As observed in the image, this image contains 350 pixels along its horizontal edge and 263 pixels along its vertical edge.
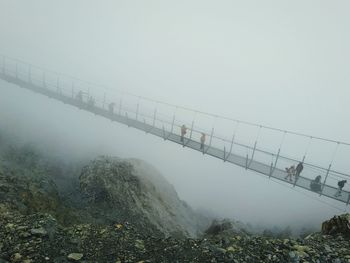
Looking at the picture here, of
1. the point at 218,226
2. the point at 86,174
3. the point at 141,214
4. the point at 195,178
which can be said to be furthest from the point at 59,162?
the point at 195,178

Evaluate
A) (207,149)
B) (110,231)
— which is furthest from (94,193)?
(110,231)

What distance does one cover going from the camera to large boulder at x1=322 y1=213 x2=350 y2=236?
11258 mm

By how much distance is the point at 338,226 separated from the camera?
11609 millimetres

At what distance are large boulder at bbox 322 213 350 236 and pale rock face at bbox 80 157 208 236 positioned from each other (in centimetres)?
932

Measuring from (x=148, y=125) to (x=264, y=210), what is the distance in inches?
1483

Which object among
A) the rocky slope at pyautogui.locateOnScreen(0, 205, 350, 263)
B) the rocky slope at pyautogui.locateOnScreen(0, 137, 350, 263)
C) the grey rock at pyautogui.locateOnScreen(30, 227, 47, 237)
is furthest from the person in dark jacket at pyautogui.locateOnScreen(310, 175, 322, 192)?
the grey rock at pyautogui.locateOnScreen(30, 227, 47, 237)

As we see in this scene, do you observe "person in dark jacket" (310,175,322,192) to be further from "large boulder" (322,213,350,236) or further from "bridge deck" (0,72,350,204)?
"large boulder" (322,213,350,236)

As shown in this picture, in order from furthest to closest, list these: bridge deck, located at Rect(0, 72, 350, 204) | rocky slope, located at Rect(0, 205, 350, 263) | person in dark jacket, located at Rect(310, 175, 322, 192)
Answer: bridge deck, located at Rect(0, 72, 350, 204) → person in dark jacket, located at Rect(310, 175, 322, 192) → rocky slope, located at Rect(0, 205, 350, 263)

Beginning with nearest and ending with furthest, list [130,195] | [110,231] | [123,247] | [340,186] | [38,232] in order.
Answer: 1. [38,232]
2. [123,247]
3. [110,231]
4. [340,186]
5. [130,195]

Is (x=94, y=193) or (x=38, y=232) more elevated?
(x=38, y=232)

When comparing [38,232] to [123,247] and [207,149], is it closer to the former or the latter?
[123,247]

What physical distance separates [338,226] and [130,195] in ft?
39.7

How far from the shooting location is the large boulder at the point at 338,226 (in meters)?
11.3

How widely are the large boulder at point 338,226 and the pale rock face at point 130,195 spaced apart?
932 cm
